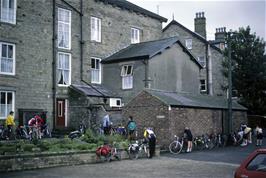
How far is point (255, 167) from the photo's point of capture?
28.1 feet

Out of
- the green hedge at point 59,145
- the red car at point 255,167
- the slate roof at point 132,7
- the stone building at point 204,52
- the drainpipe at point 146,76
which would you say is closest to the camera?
the red car at point 255,167

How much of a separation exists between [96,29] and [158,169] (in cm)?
2060

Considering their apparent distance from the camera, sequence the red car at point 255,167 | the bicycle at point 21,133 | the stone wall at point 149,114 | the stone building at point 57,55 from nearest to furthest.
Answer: the red car at point 255,167, the stone wall at point 149,114, the bicycle at point 21,133, the stone building at point 57,55

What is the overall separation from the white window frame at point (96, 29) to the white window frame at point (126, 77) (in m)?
3.59

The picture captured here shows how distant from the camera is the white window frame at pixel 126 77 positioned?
33897 millimetres

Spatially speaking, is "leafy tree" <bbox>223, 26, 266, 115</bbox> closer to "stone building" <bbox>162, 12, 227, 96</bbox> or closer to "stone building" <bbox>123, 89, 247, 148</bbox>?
"stone building" <bbox>162, 12, 227, 96</bbox>

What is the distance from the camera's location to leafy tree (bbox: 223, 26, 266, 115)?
4069 centimetres

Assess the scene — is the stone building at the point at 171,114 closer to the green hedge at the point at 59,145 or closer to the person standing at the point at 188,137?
the person standing at the point at 188,137

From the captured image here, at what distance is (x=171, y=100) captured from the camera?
2648 cm

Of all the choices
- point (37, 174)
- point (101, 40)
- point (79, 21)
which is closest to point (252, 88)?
point (101, 40)

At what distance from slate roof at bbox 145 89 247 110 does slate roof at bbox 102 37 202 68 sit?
4.29 meters

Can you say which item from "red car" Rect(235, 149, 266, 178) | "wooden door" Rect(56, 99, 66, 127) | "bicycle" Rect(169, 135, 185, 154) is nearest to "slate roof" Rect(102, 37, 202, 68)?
"wooden door" Rect(56, 99, 66, 127)

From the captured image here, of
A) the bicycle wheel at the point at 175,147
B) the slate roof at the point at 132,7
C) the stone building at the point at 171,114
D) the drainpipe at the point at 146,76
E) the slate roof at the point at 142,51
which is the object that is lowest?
the bicycle wheel at the point at 175,147

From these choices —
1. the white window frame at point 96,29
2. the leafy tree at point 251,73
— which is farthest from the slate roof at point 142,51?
the leafy tree at point 251,73
